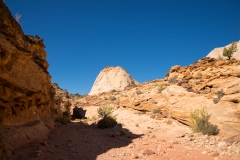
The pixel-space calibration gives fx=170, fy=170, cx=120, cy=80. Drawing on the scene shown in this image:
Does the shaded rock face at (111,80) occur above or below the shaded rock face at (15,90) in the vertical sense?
above

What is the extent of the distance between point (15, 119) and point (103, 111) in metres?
8.89

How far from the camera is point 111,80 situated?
51594 mm

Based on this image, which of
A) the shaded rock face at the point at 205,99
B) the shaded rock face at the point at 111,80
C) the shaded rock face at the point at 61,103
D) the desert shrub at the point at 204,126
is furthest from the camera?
the shaded rock face at the point at 111,80

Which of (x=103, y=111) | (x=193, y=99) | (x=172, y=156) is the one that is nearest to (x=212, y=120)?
(x=193, y=99)

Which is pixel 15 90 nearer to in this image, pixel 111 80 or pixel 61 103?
pixel 61 103

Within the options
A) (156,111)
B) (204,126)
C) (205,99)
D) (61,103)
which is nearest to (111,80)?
(61,103)

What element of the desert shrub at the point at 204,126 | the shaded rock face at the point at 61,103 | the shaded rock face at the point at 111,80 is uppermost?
the shaded rock face at the point at 111,80

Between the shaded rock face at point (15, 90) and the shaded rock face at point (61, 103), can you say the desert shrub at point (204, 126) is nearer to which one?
the shaded rock face at point (15, 90)

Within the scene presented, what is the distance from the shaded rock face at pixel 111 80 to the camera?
49522 millimetres

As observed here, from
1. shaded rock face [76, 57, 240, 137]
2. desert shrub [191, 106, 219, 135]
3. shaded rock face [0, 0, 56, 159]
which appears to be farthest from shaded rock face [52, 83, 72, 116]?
desert shrub [191, 106, 219, 135]

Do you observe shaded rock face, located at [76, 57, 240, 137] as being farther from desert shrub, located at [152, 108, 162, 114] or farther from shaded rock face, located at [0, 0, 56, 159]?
shaded rock face, located at [0, 0, 56, 159]

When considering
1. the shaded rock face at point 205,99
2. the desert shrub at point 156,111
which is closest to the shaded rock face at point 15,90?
the shaded rock face at point 205,99

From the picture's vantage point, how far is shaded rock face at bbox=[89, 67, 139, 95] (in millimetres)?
49522

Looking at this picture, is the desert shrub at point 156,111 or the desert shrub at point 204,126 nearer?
the desert shrub at point 204,126
